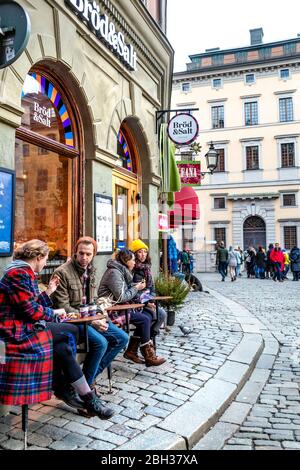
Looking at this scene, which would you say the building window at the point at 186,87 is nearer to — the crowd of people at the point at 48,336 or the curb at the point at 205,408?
the curb at the point at 205,408

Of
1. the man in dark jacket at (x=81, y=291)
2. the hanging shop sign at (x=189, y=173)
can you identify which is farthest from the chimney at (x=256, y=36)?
the man in dark jacket at (x=81, y=291)

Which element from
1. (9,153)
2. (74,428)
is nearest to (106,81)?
(9,153)

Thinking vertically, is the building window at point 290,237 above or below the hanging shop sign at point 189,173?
below

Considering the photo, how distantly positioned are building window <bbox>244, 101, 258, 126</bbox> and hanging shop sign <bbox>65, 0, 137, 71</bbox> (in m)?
33.0

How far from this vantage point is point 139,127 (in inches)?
343

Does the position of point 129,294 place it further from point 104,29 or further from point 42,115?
A: point 104,29

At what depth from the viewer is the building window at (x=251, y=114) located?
38906 mm

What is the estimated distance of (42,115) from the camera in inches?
231

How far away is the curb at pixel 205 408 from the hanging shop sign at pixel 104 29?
5046 millimetres

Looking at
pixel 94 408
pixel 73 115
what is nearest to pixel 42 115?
pixel 73 115

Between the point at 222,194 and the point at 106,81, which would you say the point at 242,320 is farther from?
the point at 222,194

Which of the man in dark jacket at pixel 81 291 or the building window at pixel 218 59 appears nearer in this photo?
the man in dark jacket at pixel 81 291

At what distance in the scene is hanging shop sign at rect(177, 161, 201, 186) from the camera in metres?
12.7
